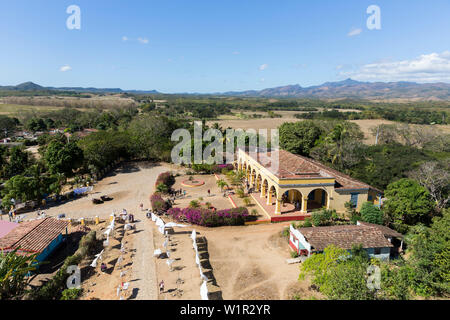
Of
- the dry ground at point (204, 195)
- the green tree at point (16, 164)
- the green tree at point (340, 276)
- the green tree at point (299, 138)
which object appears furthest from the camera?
the green tree at point (299, 138)

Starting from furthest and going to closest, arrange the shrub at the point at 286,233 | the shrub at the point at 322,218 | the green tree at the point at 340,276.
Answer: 1. the shrub at the point at 322,218
2. the shrub at the point at 286,233
3. the green tree at the point at 340,276

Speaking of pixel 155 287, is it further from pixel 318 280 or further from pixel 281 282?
pixel 318 280

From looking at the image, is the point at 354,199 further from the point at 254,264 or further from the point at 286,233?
the point at 254,264

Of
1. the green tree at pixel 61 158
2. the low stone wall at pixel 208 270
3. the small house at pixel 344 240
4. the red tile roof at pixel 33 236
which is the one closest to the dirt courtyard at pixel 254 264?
the low stone wall at pixel 208 270

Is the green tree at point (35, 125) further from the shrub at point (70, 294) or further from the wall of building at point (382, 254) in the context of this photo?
the wall of building at point (382, 254)

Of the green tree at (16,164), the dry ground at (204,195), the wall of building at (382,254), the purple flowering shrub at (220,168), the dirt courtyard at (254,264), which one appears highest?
the green tree at (16,164)

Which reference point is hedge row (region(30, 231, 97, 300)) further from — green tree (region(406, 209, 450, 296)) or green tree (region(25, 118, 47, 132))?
green tree (region(25, 118, 47, 132))

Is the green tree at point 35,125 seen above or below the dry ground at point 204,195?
above
